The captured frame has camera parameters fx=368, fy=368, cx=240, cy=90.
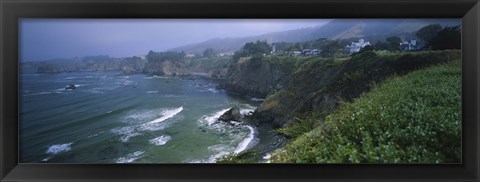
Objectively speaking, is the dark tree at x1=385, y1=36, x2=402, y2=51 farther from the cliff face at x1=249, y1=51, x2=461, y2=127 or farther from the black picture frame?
the black picture frame

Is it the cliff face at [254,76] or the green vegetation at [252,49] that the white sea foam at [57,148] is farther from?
the green vegetation at [252,49]

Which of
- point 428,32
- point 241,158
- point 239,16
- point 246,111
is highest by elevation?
point 239,16

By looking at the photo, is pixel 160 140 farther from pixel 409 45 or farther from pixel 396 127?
pixel 409 45

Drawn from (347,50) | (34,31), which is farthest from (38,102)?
(347,50)

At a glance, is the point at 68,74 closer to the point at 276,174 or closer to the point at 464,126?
the point at 276,174

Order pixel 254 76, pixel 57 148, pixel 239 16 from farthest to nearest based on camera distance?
pixel 254 76, pixel 57 148, pixel 239 16

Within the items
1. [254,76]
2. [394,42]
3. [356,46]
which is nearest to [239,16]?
[254,76]

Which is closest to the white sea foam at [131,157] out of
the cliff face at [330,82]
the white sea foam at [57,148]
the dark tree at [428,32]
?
the white sea foam at [57,148]

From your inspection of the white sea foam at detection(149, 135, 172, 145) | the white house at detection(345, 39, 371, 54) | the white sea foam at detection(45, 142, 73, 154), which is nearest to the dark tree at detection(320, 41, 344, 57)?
the white house at detection(345, 39, 371, 54)
